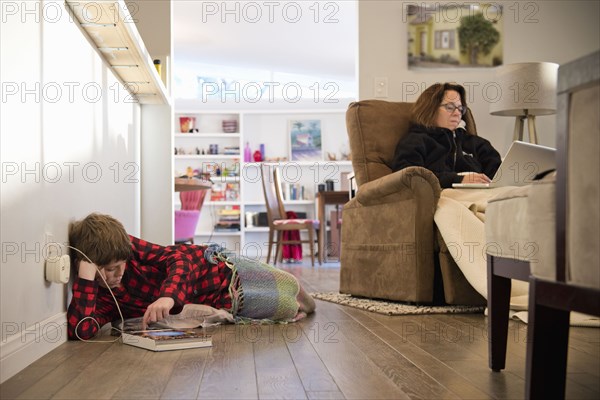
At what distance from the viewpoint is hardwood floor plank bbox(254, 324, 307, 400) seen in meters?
1.54

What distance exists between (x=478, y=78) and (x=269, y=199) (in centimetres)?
369

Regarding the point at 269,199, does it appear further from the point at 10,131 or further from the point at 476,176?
the point at 10,131

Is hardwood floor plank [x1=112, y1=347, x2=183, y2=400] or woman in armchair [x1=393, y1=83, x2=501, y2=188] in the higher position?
woman in armchair [x1=393, y1=83, x2=501, y2=188]

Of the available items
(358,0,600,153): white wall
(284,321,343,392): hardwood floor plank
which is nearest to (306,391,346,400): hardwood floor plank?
(284,321,343,392): hardwood floor plank

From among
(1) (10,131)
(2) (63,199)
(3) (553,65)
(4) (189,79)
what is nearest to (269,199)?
(4) (189,79)

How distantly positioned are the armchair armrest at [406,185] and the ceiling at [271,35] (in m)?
4.01

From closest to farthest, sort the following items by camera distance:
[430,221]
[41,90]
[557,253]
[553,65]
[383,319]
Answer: [557,253], [41,90], [383,319], [430,221], [553,65]

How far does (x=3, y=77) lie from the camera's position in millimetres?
1693

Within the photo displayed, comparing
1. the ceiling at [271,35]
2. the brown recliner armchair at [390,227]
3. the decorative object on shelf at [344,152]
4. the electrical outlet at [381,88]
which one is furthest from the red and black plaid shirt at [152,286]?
the decorative object on shelf at [344,152]

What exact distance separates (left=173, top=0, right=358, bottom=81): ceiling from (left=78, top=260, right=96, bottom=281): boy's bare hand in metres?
5.22

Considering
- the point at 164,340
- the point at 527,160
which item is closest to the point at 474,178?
the point at 527,160

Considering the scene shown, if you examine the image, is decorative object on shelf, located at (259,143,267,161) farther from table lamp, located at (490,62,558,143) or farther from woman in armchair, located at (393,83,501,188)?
woman in armchair, located at (393,83,501,188)

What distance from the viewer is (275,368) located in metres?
1.82

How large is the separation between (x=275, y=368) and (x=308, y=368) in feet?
0.27
